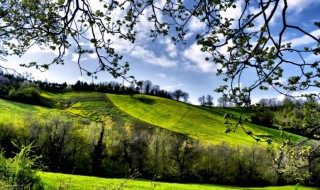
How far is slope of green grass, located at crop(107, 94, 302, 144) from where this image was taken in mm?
102438

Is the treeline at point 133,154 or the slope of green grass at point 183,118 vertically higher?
the slope of green grass at point 183,118

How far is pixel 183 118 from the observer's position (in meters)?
118

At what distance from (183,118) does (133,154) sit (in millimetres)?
52712

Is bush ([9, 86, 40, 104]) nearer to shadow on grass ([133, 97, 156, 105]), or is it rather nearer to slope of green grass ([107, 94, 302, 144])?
slope of green grass ([107, 94, 302, 144])

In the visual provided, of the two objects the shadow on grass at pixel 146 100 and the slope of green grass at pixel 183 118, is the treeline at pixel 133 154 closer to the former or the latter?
the slope of green grass at pixel 183 118

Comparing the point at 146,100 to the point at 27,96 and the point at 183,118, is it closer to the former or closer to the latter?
the point at 183,118

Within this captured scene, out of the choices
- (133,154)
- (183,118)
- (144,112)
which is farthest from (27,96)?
(133,154)

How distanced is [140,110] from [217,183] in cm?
5474

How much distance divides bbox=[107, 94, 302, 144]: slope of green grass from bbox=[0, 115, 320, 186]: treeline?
21982 mm

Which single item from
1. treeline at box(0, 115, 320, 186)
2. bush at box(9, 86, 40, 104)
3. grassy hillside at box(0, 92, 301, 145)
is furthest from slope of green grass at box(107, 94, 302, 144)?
bush at box(9, 86, 40, 104)

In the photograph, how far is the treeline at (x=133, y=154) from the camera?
198 feet

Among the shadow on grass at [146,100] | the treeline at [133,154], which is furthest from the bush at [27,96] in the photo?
the treeline at [133,154]

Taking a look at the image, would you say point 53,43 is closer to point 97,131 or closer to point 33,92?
point 97,131

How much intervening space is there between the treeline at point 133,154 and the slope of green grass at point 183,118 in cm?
2198
